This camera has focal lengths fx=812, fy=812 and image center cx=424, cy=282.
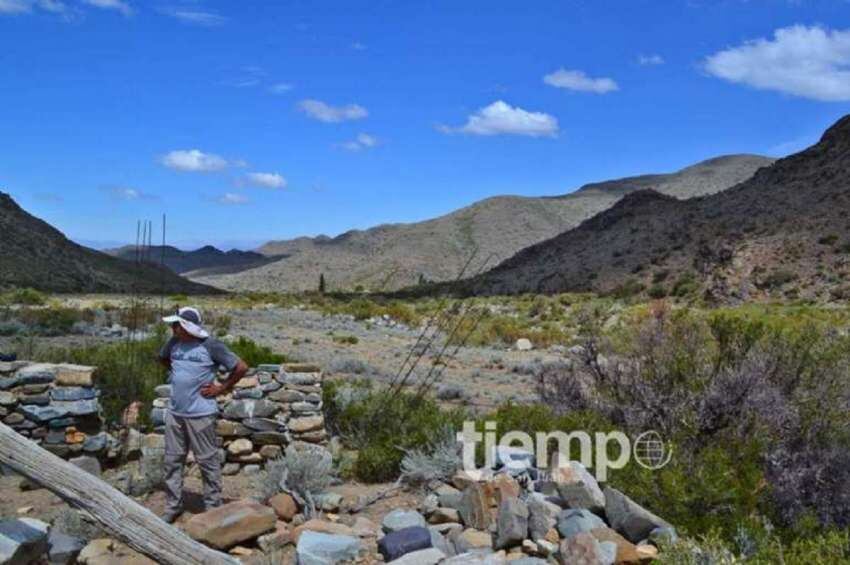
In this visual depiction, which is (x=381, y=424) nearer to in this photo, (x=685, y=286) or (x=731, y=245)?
(x=685, y=286)

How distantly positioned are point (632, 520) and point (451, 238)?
9134 cm

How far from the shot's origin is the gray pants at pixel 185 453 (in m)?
7.26

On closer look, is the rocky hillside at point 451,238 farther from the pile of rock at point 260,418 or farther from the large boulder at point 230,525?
the large boulder at point 230,525

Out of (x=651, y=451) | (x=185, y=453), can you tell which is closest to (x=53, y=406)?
(x=185, y=453)

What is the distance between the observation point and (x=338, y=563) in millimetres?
5988

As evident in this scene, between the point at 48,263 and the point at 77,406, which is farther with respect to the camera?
the point at 48,263

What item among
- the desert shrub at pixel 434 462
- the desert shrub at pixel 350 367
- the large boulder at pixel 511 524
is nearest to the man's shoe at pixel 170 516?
the desert shrub at pixel 434 462

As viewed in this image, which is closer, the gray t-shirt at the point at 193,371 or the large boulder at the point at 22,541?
the large boulder at the point at 22,541

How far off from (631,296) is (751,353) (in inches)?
1242

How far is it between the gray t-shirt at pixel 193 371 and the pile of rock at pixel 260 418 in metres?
2.15

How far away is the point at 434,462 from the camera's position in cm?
780

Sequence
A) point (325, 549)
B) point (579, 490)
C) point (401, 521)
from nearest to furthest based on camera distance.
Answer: point (325, 549), point (579, 490), point (401, 521)

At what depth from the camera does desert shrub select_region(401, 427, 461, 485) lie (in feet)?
24.8

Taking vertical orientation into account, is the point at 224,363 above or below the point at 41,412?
above
